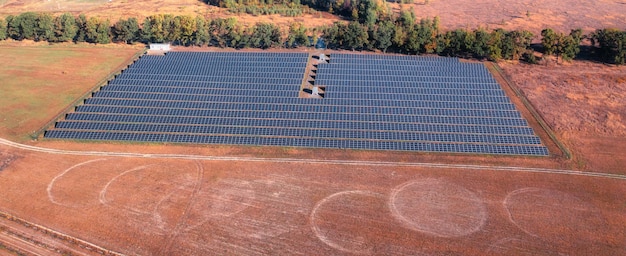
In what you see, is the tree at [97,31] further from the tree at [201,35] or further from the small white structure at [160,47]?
the tree at [201,35]

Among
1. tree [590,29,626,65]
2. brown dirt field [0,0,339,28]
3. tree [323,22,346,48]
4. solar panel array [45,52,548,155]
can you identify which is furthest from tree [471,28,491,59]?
brown dirt field [0,0,339,28]

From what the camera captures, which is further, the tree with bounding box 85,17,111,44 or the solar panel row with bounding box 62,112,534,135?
the tree with bounding box 85,17,111,44

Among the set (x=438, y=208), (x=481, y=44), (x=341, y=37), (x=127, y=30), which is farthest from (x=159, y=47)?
(x=438, y=208)

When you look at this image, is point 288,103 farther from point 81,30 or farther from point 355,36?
point 81,30

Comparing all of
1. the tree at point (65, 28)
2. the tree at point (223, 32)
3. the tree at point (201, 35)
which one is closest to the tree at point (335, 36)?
the tree at point (223, 32)

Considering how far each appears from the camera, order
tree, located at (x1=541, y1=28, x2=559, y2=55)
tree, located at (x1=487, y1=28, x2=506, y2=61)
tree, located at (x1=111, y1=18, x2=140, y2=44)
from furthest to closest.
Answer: tree, located at (x1=111, y1=18, x2=140, y2=44) < tree, located at (x1=541, y1=28, x2=559, y2=55) < tree, located at (x1=487, y1=28, x2=506, y2=61)

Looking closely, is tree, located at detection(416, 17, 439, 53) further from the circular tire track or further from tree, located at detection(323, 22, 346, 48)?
the circular tire track
